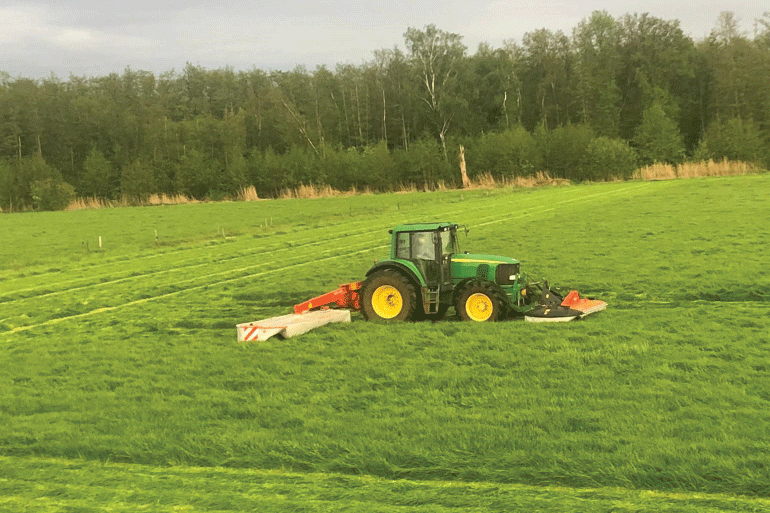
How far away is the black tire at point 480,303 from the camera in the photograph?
15031 mm

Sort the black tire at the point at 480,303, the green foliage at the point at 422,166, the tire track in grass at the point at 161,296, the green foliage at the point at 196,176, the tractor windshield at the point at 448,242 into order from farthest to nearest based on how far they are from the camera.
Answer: the green foliage at the point at 196,176 → the green foliage at the point at 422,166 → the tire track in grass at the point at 161,296 → the tractor windshield at the point at 448,242 → the black tire at the point at 480,303

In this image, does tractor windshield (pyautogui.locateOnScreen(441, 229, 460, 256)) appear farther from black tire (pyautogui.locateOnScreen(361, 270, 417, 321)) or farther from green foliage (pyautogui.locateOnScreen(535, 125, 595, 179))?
green foliage (pyautogui.locateOnScreen(535, 125, 595, 179))

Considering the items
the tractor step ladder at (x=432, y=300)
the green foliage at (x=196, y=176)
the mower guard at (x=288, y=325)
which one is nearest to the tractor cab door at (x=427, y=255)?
the tractor step ladder at (x=432, y=300)

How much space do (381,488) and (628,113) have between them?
103398 millimetres

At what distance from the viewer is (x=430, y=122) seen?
346 feet

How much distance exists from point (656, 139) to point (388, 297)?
77.2 metres

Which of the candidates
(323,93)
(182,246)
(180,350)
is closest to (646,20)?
(323,93)

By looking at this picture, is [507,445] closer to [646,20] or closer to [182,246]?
[182,246]

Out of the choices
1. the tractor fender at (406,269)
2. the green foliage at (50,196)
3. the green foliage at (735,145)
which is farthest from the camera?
the green foliage at (735,145)

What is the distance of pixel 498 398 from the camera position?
10234mm

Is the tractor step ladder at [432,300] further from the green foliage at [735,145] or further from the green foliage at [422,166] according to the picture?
the green foliage at [735,145]

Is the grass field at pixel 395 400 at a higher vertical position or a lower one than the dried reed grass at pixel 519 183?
lower

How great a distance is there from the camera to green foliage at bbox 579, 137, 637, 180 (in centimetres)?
7369

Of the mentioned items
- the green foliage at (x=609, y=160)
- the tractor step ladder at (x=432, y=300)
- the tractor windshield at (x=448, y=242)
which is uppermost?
the green foliage at (x=609, y=160)
